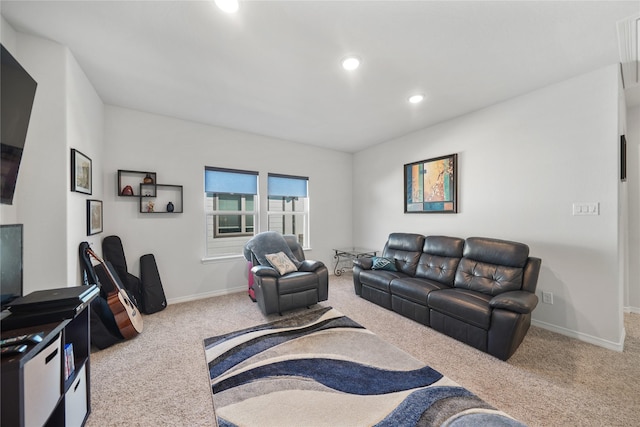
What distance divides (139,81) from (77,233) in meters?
1.65

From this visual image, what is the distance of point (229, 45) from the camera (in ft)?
6.48

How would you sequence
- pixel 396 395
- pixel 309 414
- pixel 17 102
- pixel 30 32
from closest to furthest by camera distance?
1. pixel 17 102
2. pixel 309 414
3. pixel 396 395
4. pixel 30 32

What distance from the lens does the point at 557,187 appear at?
8.44 feet

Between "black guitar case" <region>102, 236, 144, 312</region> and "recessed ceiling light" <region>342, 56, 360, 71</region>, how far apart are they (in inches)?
132

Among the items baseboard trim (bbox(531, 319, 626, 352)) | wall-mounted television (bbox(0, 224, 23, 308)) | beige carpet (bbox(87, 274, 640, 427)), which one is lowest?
beige carpet (bbox(87, 274, 640, 427))

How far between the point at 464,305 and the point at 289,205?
327 cm

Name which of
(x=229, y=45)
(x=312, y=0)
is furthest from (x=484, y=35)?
(x=229, y=45)

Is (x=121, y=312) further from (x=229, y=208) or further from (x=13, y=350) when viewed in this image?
(x=229, y=208)

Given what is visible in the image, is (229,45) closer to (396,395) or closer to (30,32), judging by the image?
(30,32)

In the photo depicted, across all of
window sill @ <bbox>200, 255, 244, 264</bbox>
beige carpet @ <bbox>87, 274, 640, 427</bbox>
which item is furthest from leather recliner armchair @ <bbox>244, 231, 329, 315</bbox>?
window sill @ <bbox>200, 255, 244, 264</bbox>

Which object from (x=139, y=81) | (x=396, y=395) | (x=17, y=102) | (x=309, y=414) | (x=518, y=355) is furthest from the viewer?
(x=139, y=81)

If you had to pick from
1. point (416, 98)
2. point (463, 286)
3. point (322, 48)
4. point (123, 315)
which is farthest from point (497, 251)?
point (123, 315)

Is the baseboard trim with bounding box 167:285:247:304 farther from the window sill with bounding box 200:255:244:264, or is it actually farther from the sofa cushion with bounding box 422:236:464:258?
the sofa cushion with bounding box 422:236:464:258

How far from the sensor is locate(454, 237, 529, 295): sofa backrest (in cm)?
247
